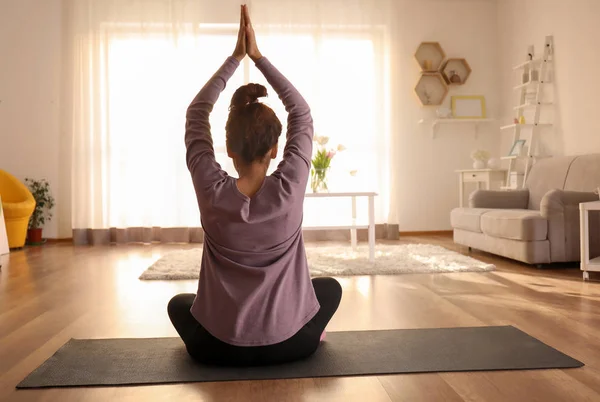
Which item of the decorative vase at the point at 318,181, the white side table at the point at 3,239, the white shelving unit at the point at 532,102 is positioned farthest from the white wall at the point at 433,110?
the white side table at the point at 3,239

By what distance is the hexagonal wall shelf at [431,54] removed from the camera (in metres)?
7.11

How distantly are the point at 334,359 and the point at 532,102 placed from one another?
15.8 ft

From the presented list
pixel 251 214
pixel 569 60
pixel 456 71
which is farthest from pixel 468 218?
pixel 251 214

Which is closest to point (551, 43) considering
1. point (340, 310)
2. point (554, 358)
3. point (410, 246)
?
point (410, 246)

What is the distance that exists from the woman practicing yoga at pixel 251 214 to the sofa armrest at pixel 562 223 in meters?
2.95

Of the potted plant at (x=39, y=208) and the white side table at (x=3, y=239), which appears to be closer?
the white side table at (x=3, y=239)

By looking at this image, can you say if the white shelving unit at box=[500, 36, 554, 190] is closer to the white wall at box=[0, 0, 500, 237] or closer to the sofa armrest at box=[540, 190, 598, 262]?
the white wall at box=[0, 0, 500, 237]

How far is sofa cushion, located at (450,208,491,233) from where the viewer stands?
509 cm

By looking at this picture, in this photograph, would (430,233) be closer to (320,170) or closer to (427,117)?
(427,117)

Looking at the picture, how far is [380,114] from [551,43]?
1.89 metres

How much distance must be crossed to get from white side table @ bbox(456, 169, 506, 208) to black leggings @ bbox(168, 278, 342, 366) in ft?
14.9

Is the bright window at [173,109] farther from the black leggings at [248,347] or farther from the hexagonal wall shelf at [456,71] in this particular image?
the black leggings at [248,347]

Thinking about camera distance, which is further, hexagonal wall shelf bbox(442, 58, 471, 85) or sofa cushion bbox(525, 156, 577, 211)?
hexagonal wall shelf bbox(442, 58, 471, 85)

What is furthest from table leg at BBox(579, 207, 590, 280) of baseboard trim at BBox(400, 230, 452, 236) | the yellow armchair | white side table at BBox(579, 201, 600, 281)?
the yellow armchair
